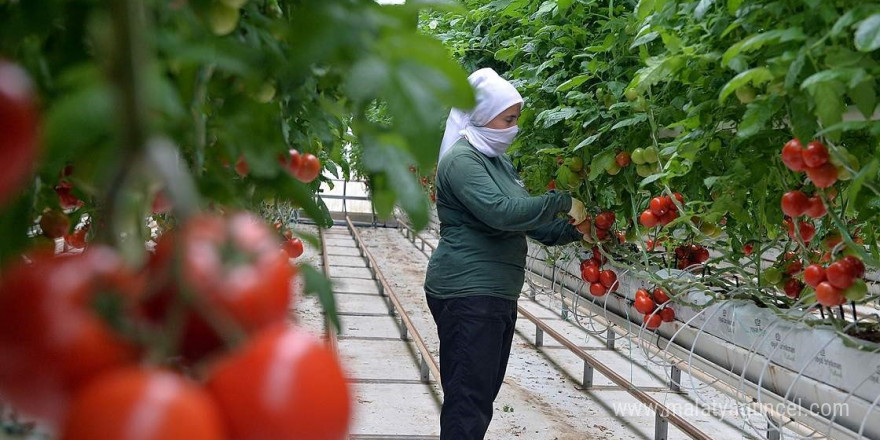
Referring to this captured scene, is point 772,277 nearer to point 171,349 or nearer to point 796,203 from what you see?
point 796,203

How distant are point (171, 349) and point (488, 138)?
2.52 m

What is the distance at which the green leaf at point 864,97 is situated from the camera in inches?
56.4

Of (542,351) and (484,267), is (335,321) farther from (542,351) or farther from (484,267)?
(542,351)

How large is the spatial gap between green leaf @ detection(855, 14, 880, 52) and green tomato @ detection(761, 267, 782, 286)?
138 cm

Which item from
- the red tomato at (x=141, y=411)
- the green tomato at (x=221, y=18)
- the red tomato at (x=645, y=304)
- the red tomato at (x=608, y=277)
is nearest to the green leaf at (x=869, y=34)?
the green tomato at (x=221, y=18)

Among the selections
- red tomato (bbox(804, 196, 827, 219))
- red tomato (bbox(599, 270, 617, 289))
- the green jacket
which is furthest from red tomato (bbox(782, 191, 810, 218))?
red tomato (bbox(599, 270, 617, 289))

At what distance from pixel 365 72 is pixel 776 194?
7.60ft

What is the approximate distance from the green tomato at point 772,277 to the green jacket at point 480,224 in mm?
705

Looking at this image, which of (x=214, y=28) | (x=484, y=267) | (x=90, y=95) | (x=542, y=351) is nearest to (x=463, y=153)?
(x=484, y=267)

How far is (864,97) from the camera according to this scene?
1.44 m

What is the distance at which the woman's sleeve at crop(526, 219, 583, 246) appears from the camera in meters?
3.04

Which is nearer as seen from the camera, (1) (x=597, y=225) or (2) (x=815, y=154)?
(2) (x=815, y=154)

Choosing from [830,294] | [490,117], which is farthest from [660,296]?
[830,294]

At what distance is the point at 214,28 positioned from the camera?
534mm
